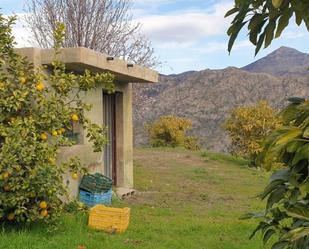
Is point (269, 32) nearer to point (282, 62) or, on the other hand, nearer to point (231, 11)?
point (231, 11)

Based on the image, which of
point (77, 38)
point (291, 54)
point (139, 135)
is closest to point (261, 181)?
point (77, 38)

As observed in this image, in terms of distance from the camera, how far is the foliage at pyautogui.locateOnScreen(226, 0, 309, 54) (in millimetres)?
2186

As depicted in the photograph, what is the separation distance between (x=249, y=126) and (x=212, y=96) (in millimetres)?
9934

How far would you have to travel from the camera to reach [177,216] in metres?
8.93

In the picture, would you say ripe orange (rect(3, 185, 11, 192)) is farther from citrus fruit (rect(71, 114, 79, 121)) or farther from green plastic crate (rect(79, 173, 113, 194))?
green plastic crate (rect(79, 173, 113, 194))

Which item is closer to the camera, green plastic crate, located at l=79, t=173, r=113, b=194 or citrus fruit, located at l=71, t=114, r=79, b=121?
citrus fruit, located at l=71, t=114, r=79, b=121

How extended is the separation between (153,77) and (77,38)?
24.6 feet

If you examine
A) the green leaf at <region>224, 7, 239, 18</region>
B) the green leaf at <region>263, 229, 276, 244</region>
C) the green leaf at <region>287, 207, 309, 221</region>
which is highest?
the green leaf at <region>224, 7, 239, 18</region>

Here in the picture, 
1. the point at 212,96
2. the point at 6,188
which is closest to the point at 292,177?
the point at 6,188

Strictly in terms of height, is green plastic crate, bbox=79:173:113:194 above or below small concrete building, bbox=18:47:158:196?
below

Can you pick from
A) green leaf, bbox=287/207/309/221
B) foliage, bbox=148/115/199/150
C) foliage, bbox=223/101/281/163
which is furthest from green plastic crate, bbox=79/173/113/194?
foliage, bbox=148/115/199/150

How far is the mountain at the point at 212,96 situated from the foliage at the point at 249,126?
19.5ft

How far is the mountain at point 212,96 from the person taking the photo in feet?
88.5

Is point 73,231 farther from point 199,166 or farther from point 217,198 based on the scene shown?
point 199,166
